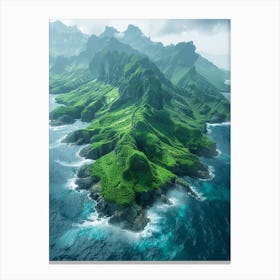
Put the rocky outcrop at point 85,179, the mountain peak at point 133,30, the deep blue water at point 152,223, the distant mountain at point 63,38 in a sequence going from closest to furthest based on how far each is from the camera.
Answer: the deep blue water at point 152,223 < the distant mountain at point 63,38 < the mountain peak at point 133,30 < the rocky outcrop at point 85,179

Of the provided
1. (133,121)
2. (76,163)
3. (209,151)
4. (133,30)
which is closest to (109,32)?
(133,30)

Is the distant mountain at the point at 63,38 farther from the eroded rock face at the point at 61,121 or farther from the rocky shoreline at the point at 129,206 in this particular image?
the rocky shoreline at the point at 129,206

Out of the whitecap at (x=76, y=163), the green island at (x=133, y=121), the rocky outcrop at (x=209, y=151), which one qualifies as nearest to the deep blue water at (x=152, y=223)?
the whitecap at (x=76, y=163)

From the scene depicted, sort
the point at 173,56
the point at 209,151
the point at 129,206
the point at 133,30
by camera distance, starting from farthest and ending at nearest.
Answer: the point at 173,56 → the point at 133,30 → the point at 209,151 → the point at 129,206

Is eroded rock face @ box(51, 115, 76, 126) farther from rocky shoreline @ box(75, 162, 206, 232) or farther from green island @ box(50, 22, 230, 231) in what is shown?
rocky shoreline @ box(75, 162, 206, 232)

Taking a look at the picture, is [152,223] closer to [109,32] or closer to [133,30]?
[133,30]

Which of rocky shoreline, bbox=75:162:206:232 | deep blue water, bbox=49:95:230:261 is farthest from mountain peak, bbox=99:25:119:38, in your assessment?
rocky shoreline, bbox=75:162:206:232

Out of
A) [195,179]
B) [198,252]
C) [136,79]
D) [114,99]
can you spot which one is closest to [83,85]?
[114,99]
